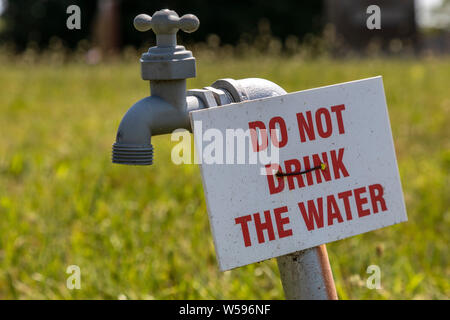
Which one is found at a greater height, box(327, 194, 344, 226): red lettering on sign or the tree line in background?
the tree line in background

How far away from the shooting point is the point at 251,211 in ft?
3.43

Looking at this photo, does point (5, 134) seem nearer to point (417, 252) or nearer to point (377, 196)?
point (417, 252)

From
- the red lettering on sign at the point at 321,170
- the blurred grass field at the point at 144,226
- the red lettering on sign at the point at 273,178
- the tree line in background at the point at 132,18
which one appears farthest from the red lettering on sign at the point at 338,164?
the tree line in background at the point at 132,18

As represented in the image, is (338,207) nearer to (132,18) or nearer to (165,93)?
(165,93)

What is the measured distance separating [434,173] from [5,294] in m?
2.50

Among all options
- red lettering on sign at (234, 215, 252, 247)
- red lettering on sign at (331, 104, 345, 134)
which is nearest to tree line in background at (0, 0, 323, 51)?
red lettering on sign at (331, 104, 345, 134)

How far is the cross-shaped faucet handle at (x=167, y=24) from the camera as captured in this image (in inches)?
42.8

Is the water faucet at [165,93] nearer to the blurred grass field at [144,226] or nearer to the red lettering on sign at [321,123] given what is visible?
the red lettering on sign at [321,123]

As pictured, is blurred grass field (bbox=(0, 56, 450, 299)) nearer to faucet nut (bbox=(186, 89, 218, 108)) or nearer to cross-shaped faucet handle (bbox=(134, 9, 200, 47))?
faucet nut (bbox=(186, 89, 218, 108))

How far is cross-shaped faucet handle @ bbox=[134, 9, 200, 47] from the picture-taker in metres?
1.09

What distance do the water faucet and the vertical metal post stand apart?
36 centimetres

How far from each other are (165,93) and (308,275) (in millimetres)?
502

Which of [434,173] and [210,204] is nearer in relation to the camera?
[210,204]
